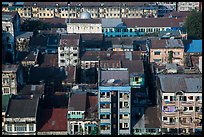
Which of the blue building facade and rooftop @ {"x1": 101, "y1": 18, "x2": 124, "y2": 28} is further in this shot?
rooftop @ {"x1": 101, "y1": 18, "x2": 124, "y2": 28}

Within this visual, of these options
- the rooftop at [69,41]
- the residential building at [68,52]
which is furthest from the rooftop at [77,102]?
the rooftop at [69,41]

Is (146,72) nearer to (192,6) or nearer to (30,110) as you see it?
(30,110)

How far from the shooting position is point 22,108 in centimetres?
3484

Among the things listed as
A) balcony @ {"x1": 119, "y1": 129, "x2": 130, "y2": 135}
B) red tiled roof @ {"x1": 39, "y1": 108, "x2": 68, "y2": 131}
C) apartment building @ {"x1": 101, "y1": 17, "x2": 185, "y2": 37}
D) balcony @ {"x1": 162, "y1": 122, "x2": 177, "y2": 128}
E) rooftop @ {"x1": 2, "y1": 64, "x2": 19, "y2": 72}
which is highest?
apartment building @ {"x1": 101, "y1": 17, "x2": 185, "y2": 37}

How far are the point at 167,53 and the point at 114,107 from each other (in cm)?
1576

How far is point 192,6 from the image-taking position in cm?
8731

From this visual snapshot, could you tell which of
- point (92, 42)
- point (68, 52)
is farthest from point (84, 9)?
point (68, 52)

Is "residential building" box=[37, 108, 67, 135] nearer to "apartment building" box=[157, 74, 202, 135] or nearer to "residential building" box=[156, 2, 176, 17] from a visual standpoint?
"apartment building" box=[157, 74, 202, 135]

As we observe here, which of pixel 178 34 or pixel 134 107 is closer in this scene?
pixel 134 107

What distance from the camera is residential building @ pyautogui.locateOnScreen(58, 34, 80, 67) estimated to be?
160 feet

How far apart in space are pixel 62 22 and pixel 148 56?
85.6ft

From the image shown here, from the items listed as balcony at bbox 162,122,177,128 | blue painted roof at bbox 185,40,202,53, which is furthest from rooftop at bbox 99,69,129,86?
blue painted roof at bbox 185,40,202,53

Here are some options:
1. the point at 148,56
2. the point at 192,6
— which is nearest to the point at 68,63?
the point at 148,56

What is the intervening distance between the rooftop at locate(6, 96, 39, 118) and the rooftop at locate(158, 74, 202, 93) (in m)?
8.50
